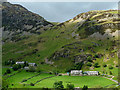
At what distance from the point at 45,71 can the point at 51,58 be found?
3412 cm

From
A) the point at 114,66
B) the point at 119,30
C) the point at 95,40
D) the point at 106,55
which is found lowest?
the point at 114,66

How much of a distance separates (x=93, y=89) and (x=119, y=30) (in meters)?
140

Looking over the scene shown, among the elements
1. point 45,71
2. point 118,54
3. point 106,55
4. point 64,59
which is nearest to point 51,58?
point 64,59

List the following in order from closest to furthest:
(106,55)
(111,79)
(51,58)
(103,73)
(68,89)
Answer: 1. (68,89)
2. (111,79)
3. (103,73)
4. (106,55)
5. (51,58)

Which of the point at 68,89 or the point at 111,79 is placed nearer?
the point at 68,89

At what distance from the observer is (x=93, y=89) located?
86.7m

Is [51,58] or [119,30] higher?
[119,30]

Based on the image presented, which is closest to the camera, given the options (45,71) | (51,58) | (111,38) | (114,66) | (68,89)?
(68,89)

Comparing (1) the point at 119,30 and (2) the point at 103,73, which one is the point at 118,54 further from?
(1) the point at 119,30

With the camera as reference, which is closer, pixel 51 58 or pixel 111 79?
pixel 111 79

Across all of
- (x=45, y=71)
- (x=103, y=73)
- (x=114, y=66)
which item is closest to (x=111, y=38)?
(x=114, y=66)

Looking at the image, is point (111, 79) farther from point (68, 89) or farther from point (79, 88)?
point (68, 89)

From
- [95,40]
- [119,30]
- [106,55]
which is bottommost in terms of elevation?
[106,55]

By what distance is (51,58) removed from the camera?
575ft
